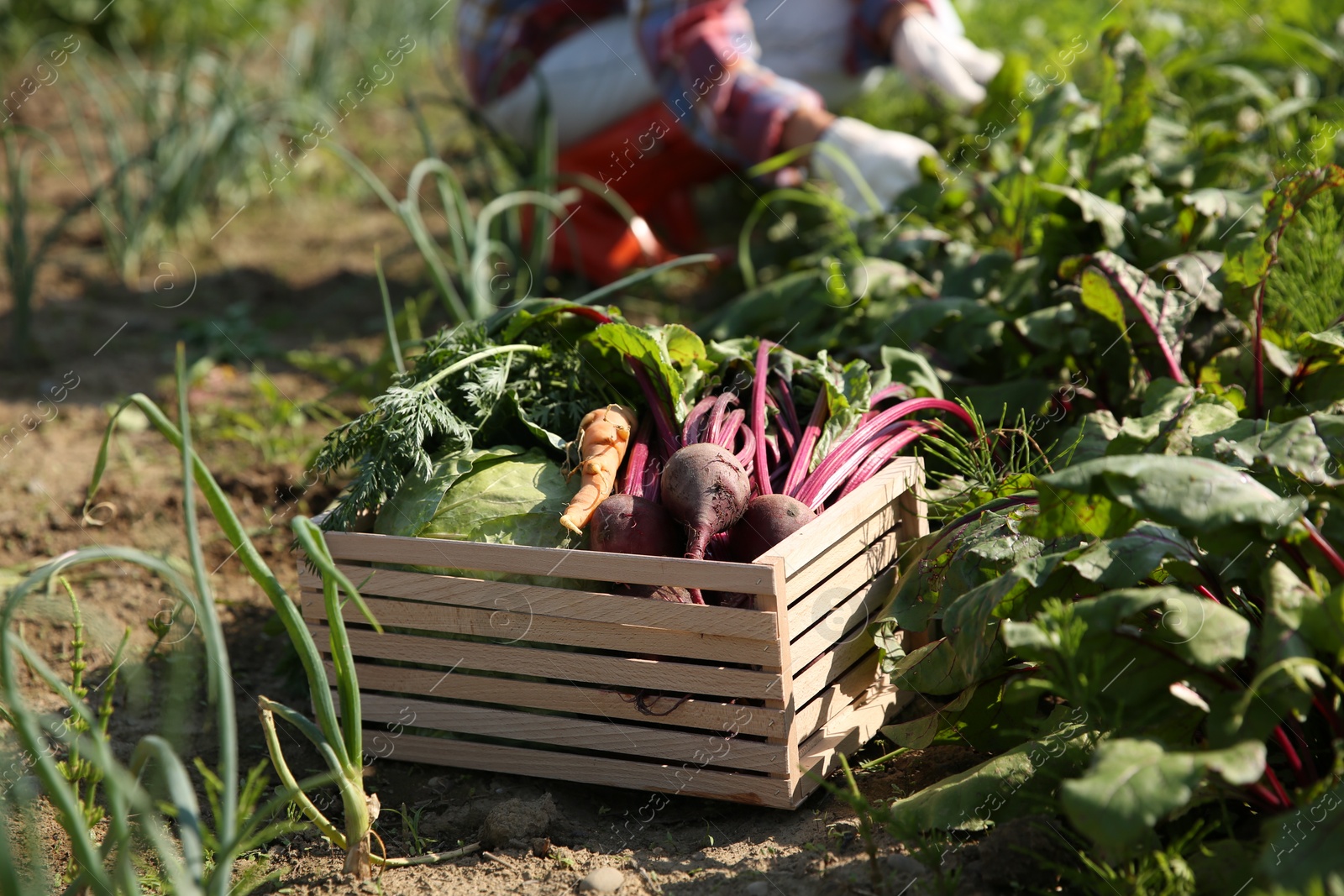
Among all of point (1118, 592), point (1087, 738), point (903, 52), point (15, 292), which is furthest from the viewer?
point (903, 52)

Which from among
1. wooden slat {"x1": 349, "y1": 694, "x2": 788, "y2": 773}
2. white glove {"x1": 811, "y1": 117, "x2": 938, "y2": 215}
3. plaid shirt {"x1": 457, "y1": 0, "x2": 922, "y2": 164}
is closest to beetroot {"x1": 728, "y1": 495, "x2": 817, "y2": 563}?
wooden slat {"x1": 349, "y1": 694, "x2": 788, "y2": 773}

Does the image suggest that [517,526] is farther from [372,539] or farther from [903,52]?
[903,52]

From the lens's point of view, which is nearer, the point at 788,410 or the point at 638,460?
the point at 638,460

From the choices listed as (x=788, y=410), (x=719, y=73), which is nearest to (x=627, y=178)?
(x=719, y=73)

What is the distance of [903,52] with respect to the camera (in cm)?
383

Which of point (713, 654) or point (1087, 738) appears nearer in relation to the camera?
point (1087, 738)

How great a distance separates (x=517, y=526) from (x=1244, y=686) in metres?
1.21

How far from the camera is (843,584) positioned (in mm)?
1901

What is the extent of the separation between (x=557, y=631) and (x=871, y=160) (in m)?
2.08

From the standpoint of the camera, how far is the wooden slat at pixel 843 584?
1.78 m

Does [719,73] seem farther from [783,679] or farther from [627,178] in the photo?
[783,679]

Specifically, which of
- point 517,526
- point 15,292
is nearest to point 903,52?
point 517,526

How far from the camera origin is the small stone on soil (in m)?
1.63

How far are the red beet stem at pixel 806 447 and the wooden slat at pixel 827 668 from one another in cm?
30
